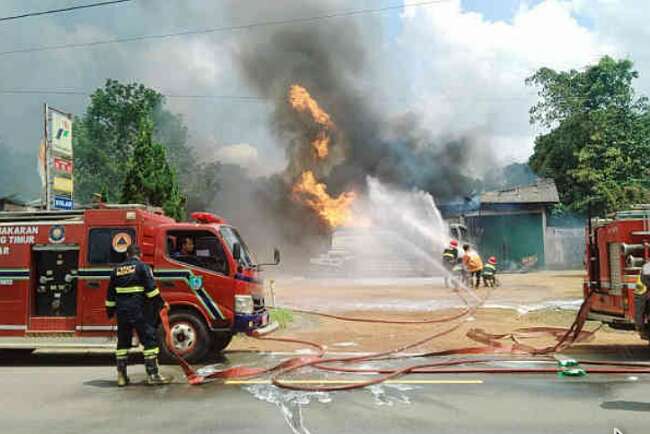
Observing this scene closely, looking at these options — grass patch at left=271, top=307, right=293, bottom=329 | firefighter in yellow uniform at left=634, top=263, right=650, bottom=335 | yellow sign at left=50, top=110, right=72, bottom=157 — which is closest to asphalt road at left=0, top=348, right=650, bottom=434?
firefighter in yellow uniform at left=634, top=263, right=650, bottom=335

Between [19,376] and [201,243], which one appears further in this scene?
[201,243]

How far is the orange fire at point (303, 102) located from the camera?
35000 mm

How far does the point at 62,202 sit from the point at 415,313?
959cm

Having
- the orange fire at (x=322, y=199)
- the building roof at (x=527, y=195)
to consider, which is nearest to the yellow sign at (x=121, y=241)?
the orange fire at (x=322, y=199)

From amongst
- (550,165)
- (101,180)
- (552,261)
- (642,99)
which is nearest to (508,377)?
(552,261)

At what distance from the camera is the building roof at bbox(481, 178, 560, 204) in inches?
1339

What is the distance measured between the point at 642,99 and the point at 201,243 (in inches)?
1335

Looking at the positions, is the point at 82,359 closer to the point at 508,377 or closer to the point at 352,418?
the point at 352,418

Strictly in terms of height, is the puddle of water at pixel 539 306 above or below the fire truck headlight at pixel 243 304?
below

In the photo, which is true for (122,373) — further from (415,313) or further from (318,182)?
(318,182)

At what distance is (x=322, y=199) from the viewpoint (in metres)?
34.5

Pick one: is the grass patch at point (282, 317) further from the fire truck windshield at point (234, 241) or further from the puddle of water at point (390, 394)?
the puddle of water at point (390, 394)

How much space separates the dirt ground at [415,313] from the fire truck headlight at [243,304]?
5.11 feet

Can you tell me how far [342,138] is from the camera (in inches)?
1438
